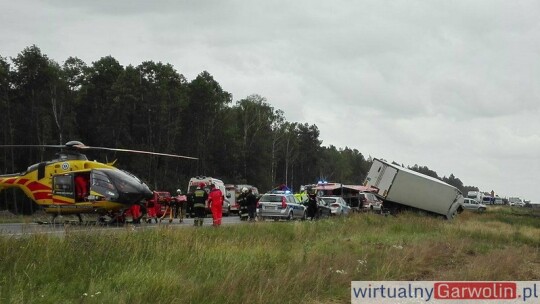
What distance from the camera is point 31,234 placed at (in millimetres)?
10156

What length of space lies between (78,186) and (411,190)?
2277 centimetres

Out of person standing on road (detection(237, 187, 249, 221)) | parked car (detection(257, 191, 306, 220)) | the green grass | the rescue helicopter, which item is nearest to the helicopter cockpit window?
the rescue helicopter

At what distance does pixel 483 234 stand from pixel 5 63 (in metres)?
47.9

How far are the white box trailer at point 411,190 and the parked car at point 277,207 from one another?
864 cm

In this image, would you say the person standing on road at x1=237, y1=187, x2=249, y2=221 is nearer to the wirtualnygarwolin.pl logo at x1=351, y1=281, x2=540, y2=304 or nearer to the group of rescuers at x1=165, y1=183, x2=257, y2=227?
the group of rescuers at x1=165, y1=183, x2=257, y2=227

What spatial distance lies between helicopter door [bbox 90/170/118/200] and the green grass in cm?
710

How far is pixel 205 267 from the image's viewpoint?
32.3 feet

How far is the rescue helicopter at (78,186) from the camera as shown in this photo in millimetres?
21453

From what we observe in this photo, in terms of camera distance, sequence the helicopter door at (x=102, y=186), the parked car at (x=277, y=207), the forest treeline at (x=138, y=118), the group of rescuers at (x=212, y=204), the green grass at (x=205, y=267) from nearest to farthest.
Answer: the green grass at (x=205, y=267), the group of rescuers at (x=212, y=204), the helicopter door at (x=102, y=186), the parked car at (x=277, y=207), the forest treeline at (x=138, y=118)

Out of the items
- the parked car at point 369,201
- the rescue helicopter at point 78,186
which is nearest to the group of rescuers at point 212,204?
the rescue helicopter at point 78,186

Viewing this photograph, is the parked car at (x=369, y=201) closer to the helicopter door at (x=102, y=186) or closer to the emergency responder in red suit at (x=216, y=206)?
the emergency responder in red suit at (x=216, y=206)

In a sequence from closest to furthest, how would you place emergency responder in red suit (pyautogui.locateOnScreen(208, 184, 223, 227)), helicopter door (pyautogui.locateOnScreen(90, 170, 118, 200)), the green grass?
the green grass
emergency responder in red suit (pyautogui.locateOnScreen(208, 184, 223, 227))
helicopter door (pyautogui.locateOnScreen(90, 170, 118, 200))

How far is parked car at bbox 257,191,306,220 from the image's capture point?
1188 inches

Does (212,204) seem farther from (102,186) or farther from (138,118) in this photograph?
(138,118)
